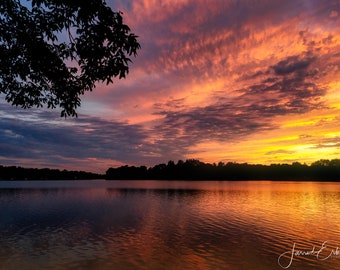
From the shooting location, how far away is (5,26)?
13.0 metres

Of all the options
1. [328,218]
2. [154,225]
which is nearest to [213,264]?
[154,225]

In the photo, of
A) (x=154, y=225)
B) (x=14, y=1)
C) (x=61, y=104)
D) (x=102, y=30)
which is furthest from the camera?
(x=154, y=225)

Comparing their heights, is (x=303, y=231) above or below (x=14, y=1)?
below

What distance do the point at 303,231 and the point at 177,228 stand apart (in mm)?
14957

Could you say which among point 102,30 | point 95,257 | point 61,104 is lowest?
point 95,257

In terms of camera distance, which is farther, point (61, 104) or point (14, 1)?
point (61, 104)

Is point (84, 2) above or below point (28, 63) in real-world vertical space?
above

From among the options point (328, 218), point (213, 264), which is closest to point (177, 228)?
point (213, 264)

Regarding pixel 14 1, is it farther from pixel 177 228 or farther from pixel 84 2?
pixel 177 228

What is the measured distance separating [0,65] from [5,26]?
1.81 m

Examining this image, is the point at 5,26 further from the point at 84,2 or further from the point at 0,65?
the point at 84,2

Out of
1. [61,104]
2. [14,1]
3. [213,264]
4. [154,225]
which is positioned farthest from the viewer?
[154,225]

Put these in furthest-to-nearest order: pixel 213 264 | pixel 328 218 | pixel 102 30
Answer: pixel 328 218 → pixel 213 264 → pixel 102 30

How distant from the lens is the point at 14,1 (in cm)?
1309
